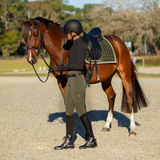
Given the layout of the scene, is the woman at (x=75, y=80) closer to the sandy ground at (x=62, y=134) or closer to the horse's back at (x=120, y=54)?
the sandy ground at (x=62, y=134)

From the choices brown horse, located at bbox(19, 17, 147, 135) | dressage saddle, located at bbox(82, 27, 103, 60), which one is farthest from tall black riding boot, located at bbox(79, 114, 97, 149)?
dressage saddle, located at bbox(82, 27, 103, 60)

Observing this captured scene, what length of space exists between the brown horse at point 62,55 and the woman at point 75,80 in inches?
18.9

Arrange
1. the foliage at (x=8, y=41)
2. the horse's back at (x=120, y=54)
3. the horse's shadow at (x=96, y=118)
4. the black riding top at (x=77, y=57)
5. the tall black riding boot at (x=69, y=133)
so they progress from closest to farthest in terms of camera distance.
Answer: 1. the black riding top at (x=77, y=57)
2. the tall black riding boot at (x=69, y=133)
3. the horse's back at (x=120, y=54)
4. the horse's shadow at (x=96, y=118)
5. the foliage at (x=8, y=41)

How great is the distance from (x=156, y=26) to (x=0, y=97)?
2510 centimetres

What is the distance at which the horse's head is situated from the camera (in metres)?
4.15

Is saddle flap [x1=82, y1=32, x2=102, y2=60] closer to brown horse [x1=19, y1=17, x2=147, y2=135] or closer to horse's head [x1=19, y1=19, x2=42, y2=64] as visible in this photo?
brown horse [x1=19, y1=17, x2=147, y2=135]

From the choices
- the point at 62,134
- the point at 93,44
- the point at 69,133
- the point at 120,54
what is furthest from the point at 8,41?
the point at 69,133

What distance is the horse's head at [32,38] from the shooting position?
163 inches

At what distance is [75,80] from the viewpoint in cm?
399

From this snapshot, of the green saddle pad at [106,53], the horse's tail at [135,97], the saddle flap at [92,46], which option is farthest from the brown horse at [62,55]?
the saddle flap at [92,46]

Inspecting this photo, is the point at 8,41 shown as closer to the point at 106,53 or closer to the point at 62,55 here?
the point at 106,53

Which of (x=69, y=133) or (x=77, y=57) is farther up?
(x=77, y=57)

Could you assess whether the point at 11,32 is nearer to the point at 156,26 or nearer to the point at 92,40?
the point at 156,26

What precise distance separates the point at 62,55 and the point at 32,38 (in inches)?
23.8
